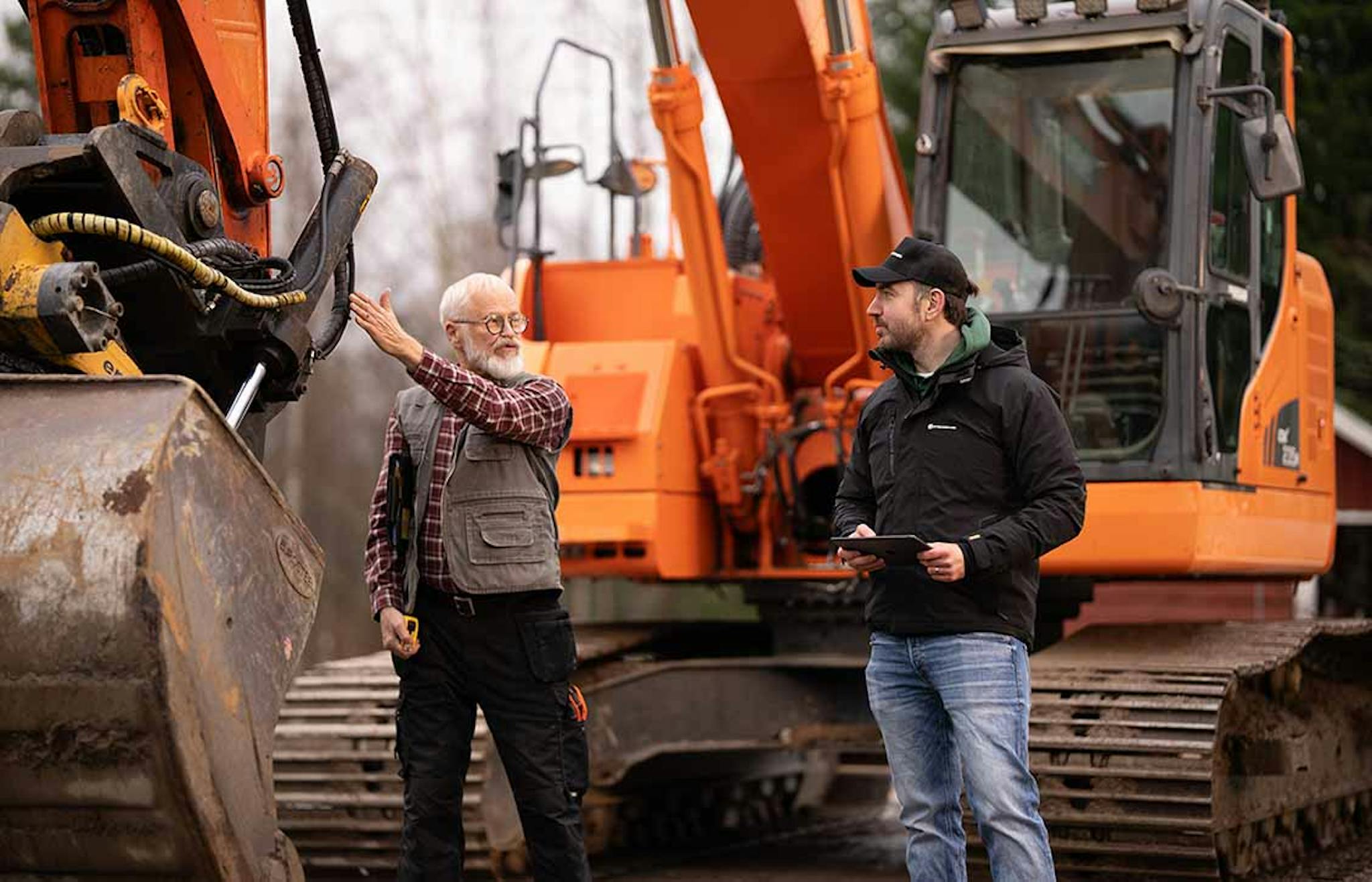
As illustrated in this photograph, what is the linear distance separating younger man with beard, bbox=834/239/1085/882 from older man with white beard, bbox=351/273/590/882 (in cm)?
82

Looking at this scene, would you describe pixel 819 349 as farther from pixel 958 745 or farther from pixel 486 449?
pixel 958 745

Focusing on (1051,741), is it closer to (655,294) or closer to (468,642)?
(468,642)

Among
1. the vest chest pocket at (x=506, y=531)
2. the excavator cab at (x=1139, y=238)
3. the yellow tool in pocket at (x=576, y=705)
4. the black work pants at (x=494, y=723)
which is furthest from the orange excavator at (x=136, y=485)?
the excavator cab at (x=1139, y=238)

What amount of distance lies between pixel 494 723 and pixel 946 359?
149cm

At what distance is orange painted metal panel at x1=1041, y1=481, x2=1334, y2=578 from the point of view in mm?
7598

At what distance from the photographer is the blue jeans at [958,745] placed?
5020 millimetres

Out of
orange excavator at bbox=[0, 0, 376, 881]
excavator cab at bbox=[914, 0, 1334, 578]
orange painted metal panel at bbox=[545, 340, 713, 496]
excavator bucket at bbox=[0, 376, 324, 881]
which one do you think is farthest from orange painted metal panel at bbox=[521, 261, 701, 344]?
excavator bucket at bbox=[0, 376, 324, 881]

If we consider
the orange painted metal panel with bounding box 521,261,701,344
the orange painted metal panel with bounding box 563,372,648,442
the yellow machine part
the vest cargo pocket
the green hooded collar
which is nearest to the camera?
the yellow machine part

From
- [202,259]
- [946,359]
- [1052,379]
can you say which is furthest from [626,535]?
[202,259]

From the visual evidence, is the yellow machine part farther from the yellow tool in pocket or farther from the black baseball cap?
the black baseball cap

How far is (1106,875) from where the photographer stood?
24.2 ft

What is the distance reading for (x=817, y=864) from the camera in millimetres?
9180

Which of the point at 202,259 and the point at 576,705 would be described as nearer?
the point at 202,259

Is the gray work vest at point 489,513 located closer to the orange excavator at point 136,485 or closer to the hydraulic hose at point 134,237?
the orange excavator at point 136,485
